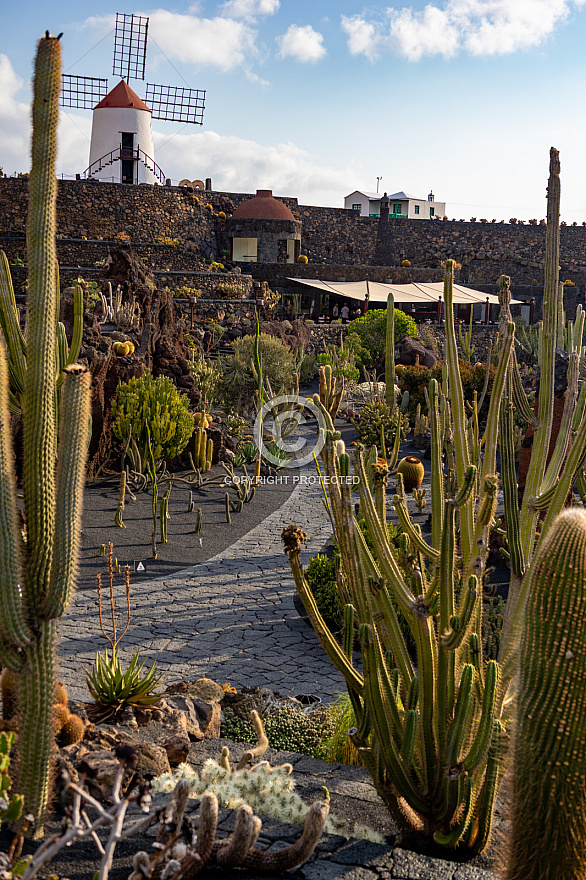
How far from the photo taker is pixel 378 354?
72.5ft

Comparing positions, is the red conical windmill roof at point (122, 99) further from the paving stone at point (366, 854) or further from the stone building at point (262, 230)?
the paving stone at point (366, 854)

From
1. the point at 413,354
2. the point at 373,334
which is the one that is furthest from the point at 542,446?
the point at 373,334

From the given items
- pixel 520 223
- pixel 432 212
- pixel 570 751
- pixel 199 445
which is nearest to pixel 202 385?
pixel 199 445

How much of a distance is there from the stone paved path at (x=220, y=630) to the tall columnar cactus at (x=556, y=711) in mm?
3196

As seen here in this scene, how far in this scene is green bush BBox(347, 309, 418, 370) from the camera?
21.7m

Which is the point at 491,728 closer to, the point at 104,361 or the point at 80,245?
the point at 104,361

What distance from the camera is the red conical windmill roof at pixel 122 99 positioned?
109 ft

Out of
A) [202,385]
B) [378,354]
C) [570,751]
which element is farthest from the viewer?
[378,354]

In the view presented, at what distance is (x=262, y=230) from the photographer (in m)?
31.5

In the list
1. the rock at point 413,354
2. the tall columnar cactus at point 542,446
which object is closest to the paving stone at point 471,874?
the tall columnar cactus at point 542,446

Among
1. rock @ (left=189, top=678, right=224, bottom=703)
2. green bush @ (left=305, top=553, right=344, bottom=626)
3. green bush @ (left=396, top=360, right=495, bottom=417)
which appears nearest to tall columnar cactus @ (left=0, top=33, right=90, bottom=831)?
rock @ (left=189, top=678, right=224, bottom=703)

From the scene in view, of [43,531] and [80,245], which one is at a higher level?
[80,245]

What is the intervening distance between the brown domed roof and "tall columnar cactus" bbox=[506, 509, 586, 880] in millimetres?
31217

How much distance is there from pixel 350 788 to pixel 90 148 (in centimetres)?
3530
